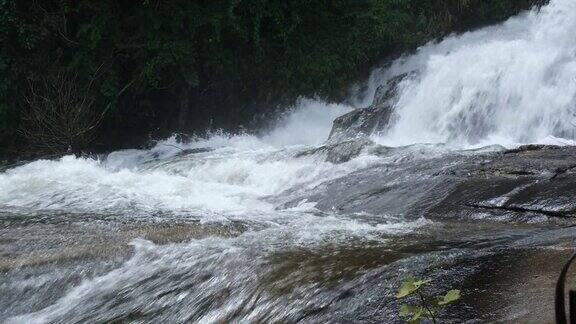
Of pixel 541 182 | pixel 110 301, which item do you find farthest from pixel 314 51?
pixel 110 301

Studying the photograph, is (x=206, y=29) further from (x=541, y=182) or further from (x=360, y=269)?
(x=360, y=269)

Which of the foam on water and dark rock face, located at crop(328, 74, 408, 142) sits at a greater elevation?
dark rock face, located at crop(328, 74, 408, 142)

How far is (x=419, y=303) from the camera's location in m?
2.49

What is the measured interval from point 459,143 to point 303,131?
5560 millimetres

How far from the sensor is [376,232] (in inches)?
162

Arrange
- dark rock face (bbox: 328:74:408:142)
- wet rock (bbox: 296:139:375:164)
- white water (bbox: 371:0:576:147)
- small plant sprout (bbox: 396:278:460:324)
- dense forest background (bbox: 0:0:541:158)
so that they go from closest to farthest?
small plant sprout (bbox: 396:278:460:324), wet rock (bbox: 296:139:375:164), white water (bbox: 371:0:576:147), dark rock face (bbox: 328:74:408:142), dense forest background (bbox: 0:0:541:158)

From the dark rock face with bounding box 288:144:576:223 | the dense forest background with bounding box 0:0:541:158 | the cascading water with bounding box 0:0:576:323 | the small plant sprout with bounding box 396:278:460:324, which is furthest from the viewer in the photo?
the dense forest background with bounding box 0:0:541:158

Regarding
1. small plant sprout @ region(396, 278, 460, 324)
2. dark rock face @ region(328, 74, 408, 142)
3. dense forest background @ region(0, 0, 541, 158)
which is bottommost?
small plant sprout @ region(396, 278, 460, 324)

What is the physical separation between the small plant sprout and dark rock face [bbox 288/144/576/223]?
187 centimetres

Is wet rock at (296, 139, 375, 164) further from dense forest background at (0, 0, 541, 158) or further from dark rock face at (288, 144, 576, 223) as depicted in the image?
dense forest background at (0, 0, 541, 158)

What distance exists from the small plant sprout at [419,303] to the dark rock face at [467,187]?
→ 1874 mm

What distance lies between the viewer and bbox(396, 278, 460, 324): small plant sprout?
6.40 feet

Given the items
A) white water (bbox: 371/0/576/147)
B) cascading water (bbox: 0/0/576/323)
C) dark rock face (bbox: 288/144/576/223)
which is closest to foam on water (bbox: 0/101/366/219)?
cascading water (bbox: 0/0/576/323)

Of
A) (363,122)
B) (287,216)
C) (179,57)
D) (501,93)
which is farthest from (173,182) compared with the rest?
(501,93)
